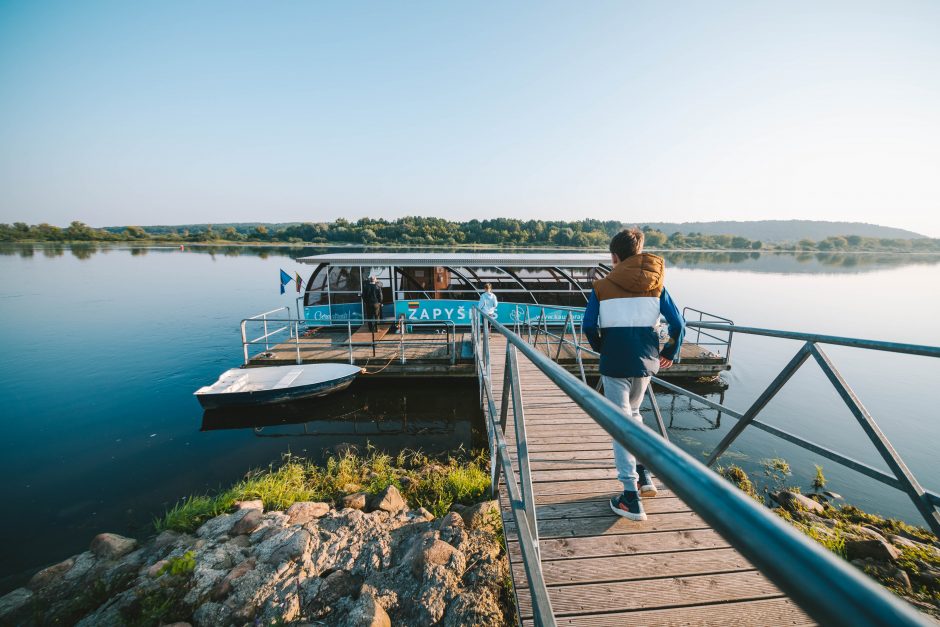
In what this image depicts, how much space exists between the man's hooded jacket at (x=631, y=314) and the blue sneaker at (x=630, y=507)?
1.08 m

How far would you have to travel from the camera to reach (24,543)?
6059mm

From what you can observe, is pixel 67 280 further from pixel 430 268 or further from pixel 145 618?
pixel 145 618

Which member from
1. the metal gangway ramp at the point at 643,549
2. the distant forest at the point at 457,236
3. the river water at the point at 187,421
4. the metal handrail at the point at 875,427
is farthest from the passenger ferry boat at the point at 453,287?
the distant forest at the point at 457,236

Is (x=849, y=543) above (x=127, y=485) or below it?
above

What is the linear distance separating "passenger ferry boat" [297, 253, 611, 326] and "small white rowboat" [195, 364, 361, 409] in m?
2.67

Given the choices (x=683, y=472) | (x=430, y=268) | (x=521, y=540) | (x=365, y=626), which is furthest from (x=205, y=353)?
(x=683, y=472)

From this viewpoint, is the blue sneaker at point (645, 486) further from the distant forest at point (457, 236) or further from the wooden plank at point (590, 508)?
the distant forest at point (457, 236)

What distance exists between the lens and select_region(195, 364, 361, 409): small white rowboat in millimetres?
9000

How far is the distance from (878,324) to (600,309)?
105ft

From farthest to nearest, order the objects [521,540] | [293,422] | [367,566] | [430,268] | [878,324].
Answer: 1. [878,324]
2. [430,268]
3. [293,422]
4. [367,566]
5. [521,540]

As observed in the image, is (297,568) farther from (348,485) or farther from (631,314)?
(631,314)

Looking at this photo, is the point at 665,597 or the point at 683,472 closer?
the point at 683,472

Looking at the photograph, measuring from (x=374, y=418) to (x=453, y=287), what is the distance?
514 centimetres

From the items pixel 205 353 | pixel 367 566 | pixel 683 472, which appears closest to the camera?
pixel 683 472
